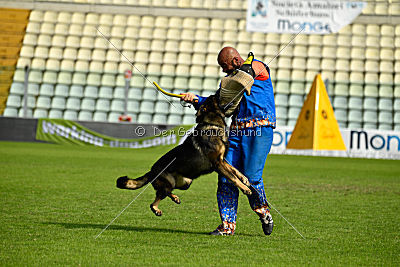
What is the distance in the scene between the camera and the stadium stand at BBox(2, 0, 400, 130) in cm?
2695

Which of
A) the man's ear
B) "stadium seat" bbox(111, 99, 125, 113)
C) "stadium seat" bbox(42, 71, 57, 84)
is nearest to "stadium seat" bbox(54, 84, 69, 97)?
"stadium seat" bbox(42, 71, 57, 84)

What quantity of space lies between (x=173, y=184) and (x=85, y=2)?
26412 millimetres

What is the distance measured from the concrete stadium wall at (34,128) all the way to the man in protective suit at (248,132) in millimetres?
16346

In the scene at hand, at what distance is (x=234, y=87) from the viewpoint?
5.70 meters

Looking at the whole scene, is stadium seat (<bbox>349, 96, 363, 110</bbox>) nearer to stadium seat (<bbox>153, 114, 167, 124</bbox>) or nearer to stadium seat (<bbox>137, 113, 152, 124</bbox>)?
stadium seat (<bbox>153, 114, 167, 124</bbox>)

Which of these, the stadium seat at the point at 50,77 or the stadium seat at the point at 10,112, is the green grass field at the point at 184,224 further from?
the stadium seat at the point at 50,77

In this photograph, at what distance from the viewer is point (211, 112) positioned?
5801 millimetres

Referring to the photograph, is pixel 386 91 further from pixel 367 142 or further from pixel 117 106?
pixel 117 106

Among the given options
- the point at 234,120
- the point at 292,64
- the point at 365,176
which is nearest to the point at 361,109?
the point at 292,64

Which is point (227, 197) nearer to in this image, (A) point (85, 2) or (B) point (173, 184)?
(B) point (173, 184)

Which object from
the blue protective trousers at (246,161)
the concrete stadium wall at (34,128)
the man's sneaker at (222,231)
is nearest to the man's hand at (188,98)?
the blue protective trousers at (246,161)

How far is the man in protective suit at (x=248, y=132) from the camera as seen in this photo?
595 cm

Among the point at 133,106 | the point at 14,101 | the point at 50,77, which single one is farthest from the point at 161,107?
the point at 14,101

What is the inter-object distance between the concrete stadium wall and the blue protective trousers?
53.6ft
